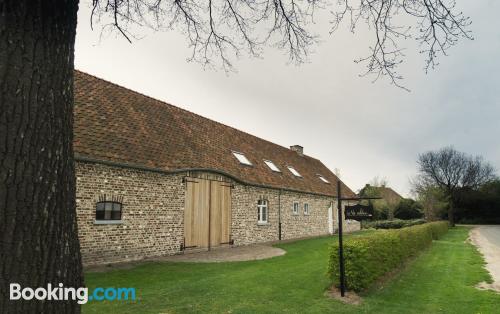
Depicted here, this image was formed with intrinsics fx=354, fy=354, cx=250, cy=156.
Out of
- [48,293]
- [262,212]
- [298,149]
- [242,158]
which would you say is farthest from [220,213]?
[298,149]

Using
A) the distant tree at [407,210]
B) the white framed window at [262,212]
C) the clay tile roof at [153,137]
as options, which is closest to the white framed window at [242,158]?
the clay tile roof at [153,137]

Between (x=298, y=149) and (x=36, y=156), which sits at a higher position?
(x=298, y=149)

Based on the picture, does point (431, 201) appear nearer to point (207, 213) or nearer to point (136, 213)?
point (207, 213)

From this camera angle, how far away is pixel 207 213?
14.8 meters

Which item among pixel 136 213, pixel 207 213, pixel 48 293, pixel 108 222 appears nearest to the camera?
pixel 48 293

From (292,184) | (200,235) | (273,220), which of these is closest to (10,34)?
(200,235)

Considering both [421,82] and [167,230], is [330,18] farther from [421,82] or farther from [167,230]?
[167,230]

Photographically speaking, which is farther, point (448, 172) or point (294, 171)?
point (448, 172)

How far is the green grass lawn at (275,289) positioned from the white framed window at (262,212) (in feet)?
21.9

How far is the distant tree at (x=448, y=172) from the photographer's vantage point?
4600 centimetres

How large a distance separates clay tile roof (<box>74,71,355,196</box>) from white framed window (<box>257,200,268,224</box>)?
1019 mm

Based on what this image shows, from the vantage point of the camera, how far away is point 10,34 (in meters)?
2.43

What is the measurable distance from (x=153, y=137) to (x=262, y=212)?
290 inches

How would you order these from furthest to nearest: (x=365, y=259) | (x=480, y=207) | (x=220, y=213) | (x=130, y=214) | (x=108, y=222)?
(x=480, y=207)
(x=220, y=213)
(x=130, y=214)
(x=108, y=222)
(x=365, y=259)
